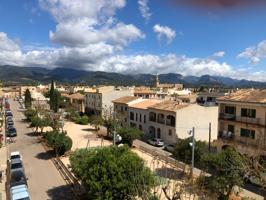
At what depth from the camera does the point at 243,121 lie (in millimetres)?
32750

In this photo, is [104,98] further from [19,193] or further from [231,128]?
[19,193]

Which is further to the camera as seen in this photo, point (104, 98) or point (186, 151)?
point (104, 98)

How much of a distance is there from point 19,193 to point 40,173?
8.25 meters

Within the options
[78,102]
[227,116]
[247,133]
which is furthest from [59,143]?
[78,102]

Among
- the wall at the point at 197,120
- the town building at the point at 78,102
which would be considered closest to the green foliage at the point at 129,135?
the wall at the point at 197,120

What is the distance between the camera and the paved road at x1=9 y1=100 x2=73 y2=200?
25141 millimetres

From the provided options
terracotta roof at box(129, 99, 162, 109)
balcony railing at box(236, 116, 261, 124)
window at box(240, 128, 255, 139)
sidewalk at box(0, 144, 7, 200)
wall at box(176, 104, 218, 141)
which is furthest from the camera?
terracotta roof at box(129, 99, 162, 109)

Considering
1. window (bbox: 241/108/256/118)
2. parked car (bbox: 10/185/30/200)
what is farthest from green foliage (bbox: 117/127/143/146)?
parked car (bbox: 10/185/30/200)

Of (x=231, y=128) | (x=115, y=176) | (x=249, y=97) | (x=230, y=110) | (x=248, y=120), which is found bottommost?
(x=115, y=176)

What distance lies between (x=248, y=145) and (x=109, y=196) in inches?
702

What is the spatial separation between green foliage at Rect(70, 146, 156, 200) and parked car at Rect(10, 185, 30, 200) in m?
4.76

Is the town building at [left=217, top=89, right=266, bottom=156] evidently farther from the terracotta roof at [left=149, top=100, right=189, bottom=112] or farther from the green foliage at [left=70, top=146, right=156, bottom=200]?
the green foliage at [left=70, top=146, right=156, bottom=200]

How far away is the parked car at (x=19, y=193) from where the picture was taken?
71.9 feet

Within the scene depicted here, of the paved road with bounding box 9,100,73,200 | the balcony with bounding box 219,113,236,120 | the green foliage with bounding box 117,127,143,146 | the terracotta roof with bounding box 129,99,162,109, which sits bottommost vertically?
the paved road with bounding box 9,100,73,200
